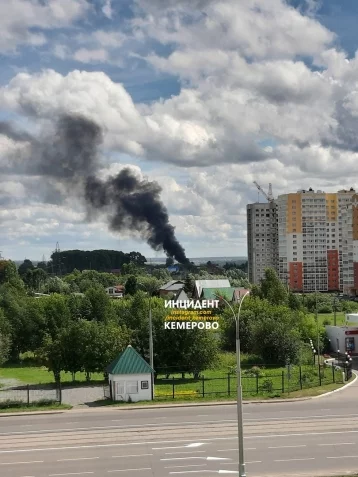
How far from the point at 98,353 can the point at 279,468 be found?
31.4 meters

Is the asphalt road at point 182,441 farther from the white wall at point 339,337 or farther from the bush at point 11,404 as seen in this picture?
the white wall at point 339,337

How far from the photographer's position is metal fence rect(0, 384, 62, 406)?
4362 centimetres

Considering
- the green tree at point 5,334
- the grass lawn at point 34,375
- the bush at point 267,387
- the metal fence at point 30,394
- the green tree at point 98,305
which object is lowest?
the grass lawn at point 34,375

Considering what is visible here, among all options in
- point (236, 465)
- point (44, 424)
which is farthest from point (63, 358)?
point (236, 465)

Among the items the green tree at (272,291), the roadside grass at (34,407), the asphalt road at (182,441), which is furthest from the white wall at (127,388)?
the green tree at (272,291)

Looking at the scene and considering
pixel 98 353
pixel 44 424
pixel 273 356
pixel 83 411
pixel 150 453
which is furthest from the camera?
pixel 273 356

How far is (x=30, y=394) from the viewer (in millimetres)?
49031

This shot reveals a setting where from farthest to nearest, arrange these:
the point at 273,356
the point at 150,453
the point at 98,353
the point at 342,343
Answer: the point at 342,343 < the point at 273,356 < the point at 98,353 < the point at 150,453

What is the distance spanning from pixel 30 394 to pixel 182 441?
21684mm

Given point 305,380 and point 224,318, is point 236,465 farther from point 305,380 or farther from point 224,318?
point 224,318

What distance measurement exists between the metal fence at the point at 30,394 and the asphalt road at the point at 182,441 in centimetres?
389

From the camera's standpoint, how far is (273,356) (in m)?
67.1

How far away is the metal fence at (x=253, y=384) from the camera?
45.4m

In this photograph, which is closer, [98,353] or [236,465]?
[236,465]
